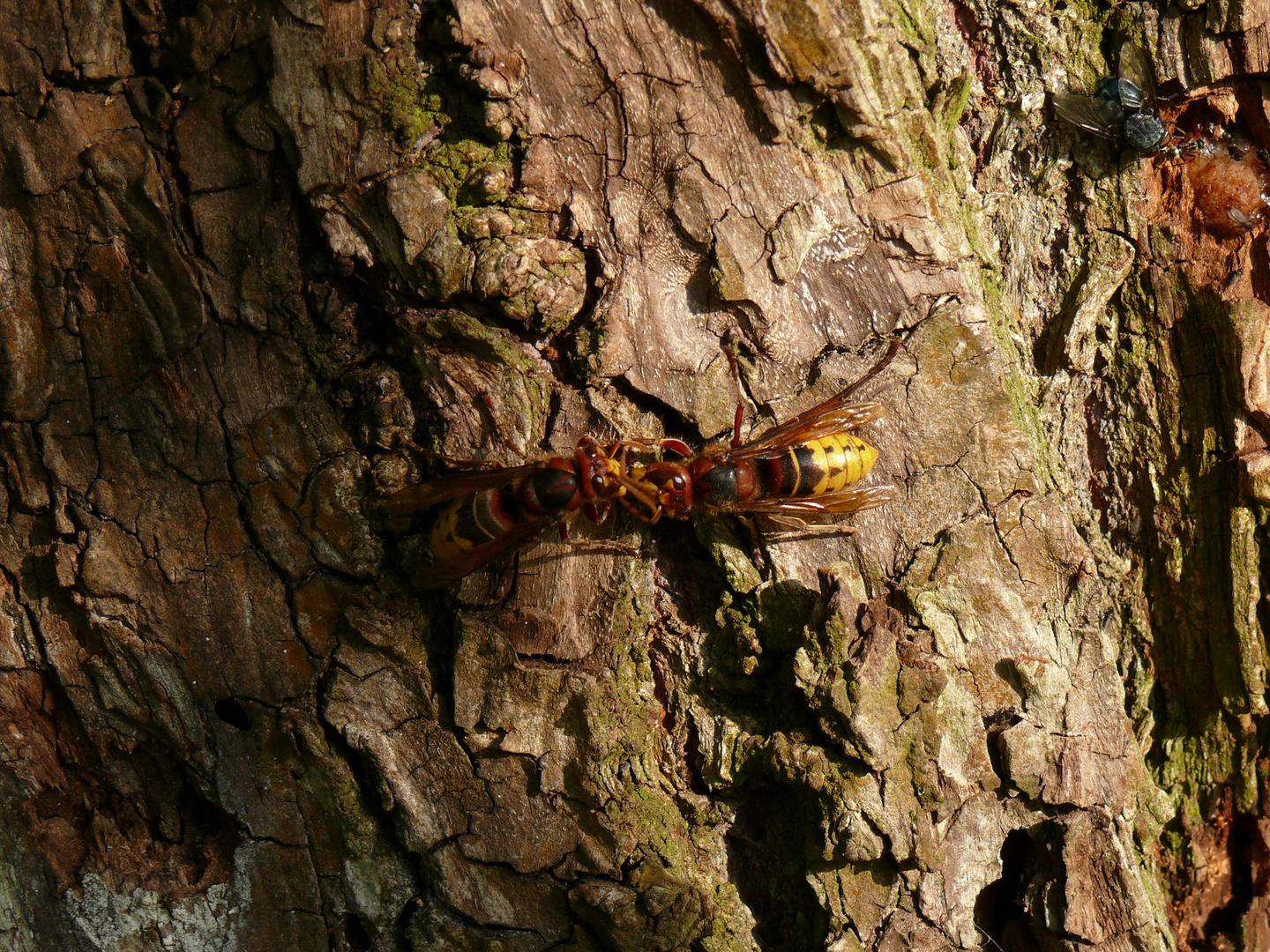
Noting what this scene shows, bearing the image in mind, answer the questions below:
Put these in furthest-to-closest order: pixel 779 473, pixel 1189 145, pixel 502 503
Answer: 1. pixel 1189 145
2. pixel 779 473
3. pixel 502 503

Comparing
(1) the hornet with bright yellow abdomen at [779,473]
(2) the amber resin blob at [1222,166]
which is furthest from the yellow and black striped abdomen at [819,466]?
(2) the amber resin blob at [1222,166]

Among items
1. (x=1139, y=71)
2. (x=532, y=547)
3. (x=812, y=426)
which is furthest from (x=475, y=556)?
(x=1139, y=71)

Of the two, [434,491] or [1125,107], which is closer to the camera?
[434,491]

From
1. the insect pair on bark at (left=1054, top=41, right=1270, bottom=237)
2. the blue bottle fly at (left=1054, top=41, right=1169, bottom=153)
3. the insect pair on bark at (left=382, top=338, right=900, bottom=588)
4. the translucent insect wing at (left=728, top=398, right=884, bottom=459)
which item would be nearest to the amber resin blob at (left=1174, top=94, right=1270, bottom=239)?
the insect pair on bark at (left=1054, top=41, right=1270, bottom=237)

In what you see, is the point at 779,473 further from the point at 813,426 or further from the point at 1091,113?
the point at 1091,113

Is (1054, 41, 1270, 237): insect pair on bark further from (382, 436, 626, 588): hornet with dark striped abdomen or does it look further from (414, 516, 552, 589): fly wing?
(414, 516, 552, 589): fly wing

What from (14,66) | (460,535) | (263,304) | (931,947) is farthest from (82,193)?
(931,947)
